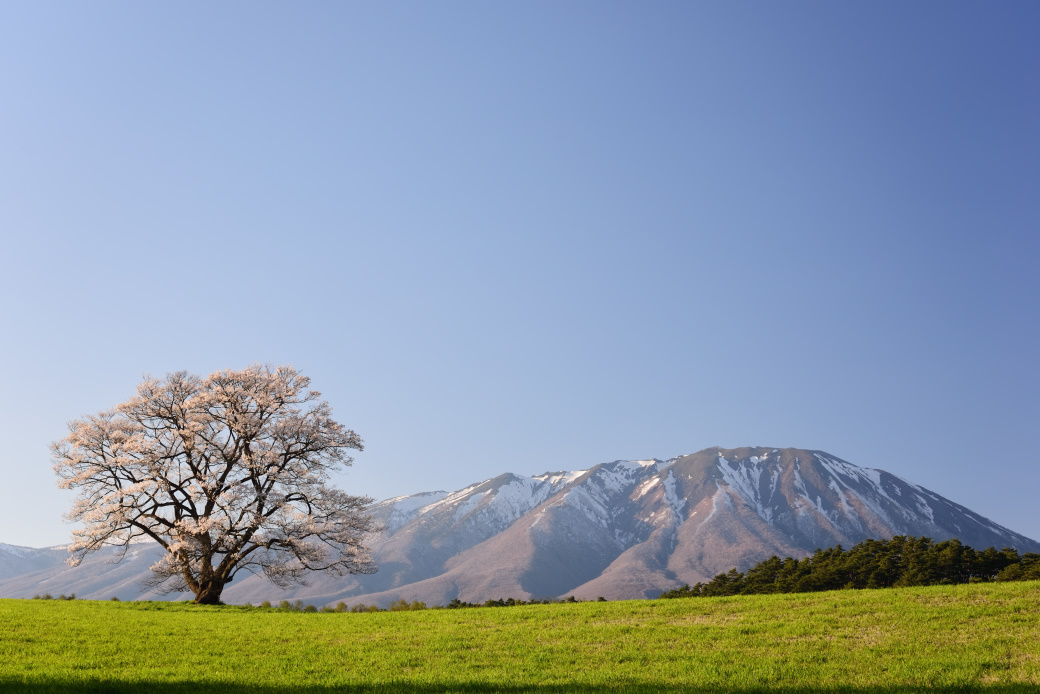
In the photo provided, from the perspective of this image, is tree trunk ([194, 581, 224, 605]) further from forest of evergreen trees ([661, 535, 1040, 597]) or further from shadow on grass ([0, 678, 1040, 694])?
shadow on grass ([0, 678, 1040, 694])

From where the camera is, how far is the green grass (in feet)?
49.4

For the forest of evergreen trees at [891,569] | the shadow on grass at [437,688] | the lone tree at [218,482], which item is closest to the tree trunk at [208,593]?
the lone tree at [218,482]

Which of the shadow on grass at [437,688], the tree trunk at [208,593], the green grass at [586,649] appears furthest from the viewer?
the tree trunk at [208,593]

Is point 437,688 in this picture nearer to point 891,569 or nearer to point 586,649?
point 586,649

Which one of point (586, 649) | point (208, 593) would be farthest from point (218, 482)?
point (586, 649)

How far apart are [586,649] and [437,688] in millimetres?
6011

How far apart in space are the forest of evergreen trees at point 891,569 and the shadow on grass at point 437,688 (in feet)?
80.2

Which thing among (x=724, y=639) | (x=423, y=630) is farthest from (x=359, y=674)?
(x=724, y=639)

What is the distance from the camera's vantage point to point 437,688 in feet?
49.2

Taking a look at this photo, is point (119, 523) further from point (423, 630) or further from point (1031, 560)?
point (1031, 560)

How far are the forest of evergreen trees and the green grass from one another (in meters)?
13.0

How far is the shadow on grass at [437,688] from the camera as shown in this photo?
1376cm

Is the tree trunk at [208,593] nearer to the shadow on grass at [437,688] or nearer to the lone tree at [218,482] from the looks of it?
the lone tree at [218,482]

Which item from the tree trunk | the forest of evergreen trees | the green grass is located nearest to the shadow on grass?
the green grass
